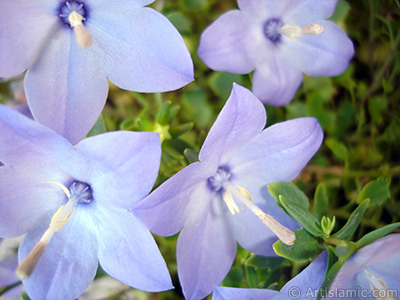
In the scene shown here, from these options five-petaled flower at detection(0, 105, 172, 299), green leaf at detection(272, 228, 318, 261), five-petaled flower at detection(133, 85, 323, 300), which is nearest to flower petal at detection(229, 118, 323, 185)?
five-petaled flower at detection(133, 85, 323, 300)

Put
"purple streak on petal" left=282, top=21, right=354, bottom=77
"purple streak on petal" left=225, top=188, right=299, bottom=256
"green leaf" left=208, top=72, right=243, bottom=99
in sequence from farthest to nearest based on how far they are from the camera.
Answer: "green leaf" left=208, top=72, right=243, bottom=99 < "purple streak on petal" left=282, top=21, right=354, bottom=77 < "purple streak on petal" left=225, top=188, right=299, bottom=256

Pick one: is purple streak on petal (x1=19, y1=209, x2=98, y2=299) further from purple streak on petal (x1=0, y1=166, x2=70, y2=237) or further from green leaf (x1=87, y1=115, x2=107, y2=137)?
green leaf (x1=87, y1=115, x2=107, y2=137)

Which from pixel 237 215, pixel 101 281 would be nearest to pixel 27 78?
pixel 237 215

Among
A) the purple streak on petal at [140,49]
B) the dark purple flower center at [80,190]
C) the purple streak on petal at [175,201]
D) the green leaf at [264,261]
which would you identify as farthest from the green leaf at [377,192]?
the dark purple flower center at [80,190]

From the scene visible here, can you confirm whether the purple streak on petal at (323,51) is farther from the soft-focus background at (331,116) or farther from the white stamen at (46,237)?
the white stamen at (46,237)

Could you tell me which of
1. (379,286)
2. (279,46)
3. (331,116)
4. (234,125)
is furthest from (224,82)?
(379,286)

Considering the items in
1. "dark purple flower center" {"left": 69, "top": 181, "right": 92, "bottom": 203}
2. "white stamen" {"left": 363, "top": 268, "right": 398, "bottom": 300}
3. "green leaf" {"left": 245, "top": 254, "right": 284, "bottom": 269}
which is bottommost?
"green leaf" {"left": 245, "top": 254, "right": 284, "bottom": 269}

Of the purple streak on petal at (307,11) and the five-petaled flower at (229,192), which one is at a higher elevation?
the purple streak on petal at (307,11)
